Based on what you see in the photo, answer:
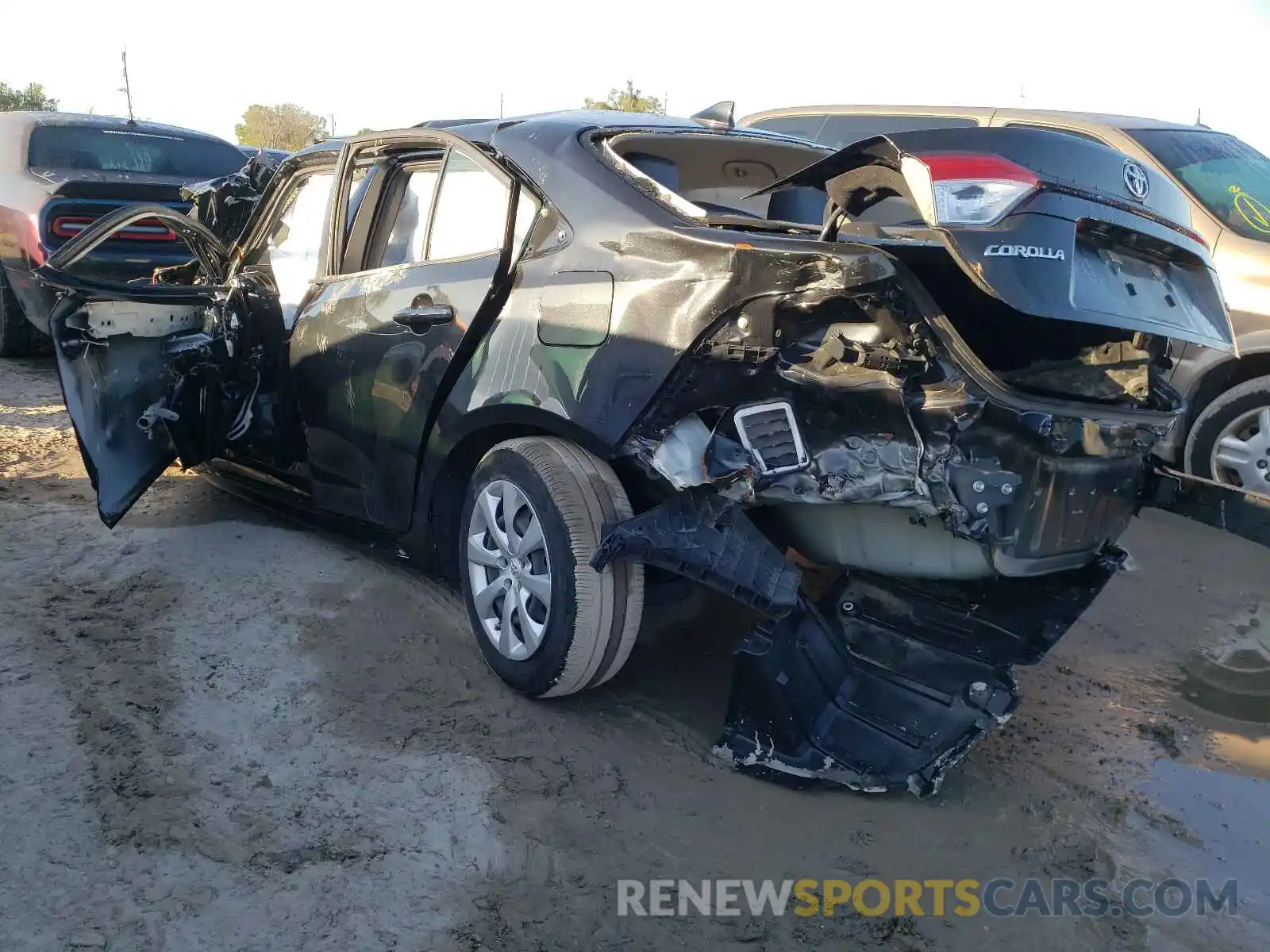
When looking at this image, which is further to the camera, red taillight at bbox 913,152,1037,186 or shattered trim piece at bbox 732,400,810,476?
shattered trim piece at bbox 732,400,810,476

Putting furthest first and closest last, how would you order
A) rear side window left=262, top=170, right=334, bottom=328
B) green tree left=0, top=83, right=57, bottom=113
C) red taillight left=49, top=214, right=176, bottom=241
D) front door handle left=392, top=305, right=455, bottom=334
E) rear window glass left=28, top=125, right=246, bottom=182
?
green tree left=0, top=83, right=57, bottom=113, rear window glass left=28, top=125, right=246, bottom=182, red taillight left=49, top=214, right=176, bottom=241, rear side window left=262, top=170, right=334, bottom=328, front door handle left=392, top=305, right=455, bottom=334

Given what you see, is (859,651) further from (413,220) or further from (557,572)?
(413,220)

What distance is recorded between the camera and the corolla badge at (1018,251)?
2279mm

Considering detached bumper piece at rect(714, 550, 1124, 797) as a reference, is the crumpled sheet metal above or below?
above

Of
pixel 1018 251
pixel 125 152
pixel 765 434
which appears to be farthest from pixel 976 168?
pixel 125 152

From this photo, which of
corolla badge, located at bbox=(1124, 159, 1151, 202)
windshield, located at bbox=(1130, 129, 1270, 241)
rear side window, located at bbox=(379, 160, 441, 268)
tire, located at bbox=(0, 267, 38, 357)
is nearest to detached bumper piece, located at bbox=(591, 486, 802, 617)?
corolla badge, located at bbox=(1124, 159, 1151, 202)

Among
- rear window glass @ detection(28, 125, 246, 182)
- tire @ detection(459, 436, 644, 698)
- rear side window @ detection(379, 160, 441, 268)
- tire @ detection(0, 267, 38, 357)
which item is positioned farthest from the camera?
tire @ detection(0, 267, 38, 357)

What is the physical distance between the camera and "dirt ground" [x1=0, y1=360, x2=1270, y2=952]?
2.26 meters

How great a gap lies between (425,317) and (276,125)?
138ft

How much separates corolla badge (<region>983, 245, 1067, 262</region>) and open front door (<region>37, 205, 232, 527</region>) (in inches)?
124

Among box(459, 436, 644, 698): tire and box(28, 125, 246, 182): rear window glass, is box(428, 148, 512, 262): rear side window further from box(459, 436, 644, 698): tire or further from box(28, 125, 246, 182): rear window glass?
box(28, 125, 246, 182): rear window glass

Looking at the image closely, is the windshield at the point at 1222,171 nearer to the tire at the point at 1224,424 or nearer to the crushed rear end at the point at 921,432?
the tire at the point at 1224,424

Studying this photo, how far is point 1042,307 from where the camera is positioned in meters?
2.27

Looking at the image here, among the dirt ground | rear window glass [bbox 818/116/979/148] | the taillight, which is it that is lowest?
the dirt ground
